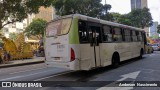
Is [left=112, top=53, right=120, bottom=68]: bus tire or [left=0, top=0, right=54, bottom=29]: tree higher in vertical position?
[left=0, top=0, right=54, bottom=29]: tree

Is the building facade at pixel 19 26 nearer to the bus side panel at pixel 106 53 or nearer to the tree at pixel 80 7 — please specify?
the tree at pixel 80 7

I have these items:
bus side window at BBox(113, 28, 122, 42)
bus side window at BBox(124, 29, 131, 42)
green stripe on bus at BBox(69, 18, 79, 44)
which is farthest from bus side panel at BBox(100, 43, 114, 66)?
bus side window at BBox(124, 29, 131, 42)

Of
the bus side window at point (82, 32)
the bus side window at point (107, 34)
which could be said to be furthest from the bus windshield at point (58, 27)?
the bus side window at point (107, 34)

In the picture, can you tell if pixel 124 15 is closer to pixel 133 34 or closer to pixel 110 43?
pixel 133 34

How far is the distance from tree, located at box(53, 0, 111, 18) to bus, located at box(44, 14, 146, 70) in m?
17.9

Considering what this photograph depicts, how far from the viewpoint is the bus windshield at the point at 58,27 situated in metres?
10.0

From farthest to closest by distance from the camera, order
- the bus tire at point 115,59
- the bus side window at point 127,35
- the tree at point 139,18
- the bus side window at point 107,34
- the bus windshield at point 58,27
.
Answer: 1. the tree at point 139,18
2. the bus side window at point 127,35
3. the bus tire at point 115,59
4. the bus side window at point 107,34
5. the bus windshield at point 58,27

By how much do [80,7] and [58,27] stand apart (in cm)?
2079

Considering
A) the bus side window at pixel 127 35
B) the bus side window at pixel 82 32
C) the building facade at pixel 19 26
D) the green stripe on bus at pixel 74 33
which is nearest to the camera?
the green stripe on bus at pixel 74 33

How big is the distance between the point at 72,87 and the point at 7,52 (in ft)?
47.2

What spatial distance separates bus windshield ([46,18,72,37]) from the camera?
10.0 meters

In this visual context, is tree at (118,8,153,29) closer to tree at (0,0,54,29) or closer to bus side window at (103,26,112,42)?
tree at (0,0,54,29)

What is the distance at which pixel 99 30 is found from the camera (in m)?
11.4

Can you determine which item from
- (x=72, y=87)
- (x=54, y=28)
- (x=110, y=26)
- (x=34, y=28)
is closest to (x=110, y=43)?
(x=110, y=26)
